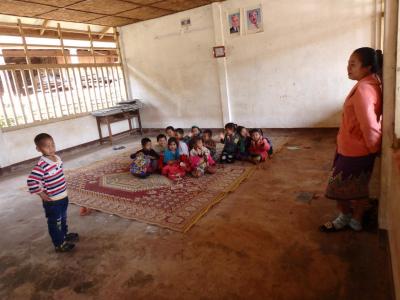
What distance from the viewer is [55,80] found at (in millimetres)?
5715

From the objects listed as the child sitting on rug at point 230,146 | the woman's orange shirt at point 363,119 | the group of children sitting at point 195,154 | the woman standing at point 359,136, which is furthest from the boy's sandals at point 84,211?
the woman's orange shirt at point 363,119

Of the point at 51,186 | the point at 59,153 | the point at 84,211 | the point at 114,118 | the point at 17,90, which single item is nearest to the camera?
the point at 51,186

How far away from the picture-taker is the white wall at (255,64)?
188 inches

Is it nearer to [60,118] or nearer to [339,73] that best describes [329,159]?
[339,73]

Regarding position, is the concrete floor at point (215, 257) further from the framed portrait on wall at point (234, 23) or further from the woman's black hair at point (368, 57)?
the framed portrait on wall at point (234, 23)

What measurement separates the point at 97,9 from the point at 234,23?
247cm

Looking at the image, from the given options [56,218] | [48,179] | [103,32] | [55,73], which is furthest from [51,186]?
[103,32]

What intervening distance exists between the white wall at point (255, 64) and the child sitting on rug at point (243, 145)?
1705 mm

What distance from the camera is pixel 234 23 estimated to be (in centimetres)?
547

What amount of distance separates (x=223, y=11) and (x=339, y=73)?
93.5 inches

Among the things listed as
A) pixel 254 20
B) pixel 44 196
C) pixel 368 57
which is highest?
pixel 254 20

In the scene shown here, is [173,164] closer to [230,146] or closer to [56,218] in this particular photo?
[230,146]

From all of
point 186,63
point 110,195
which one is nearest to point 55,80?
point 186,63

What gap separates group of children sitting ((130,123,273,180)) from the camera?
380 cm
